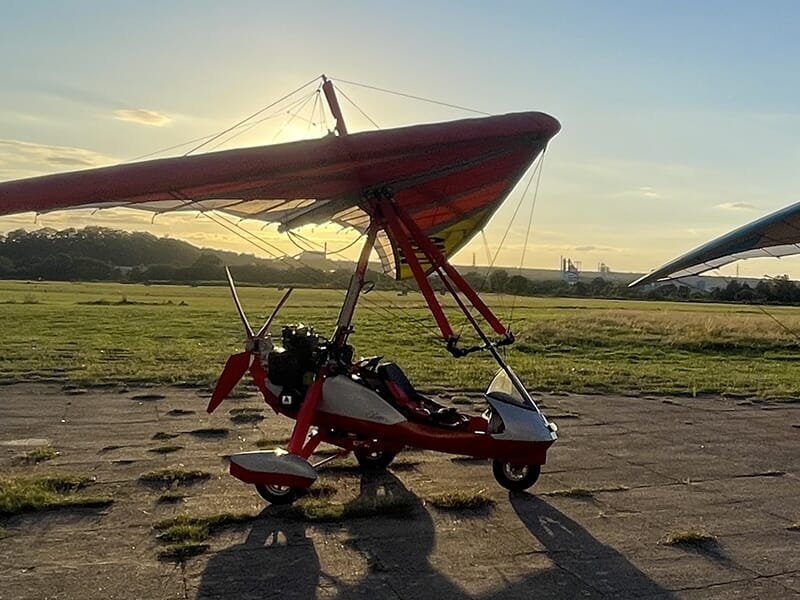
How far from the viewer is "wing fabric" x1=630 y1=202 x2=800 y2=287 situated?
414 inches

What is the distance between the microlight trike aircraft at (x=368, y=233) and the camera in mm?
6184

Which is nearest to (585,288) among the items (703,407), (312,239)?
(703,407)

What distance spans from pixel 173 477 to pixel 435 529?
259 cm

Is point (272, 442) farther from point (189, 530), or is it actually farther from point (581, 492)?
point (581, 492)

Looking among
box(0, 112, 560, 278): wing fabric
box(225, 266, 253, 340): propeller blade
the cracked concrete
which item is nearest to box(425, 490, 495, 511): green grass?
the cracked concrete

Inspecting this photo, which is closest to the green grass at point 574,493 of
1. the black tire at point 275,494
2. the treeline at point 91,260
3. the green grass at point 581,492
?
the green grass at point 581,492

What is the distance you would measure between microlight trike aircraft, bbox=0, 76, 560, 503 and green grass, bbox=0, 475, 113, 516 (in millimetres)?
1281

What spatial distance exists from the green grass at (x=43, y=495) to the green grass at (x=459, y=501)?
2.62 metres

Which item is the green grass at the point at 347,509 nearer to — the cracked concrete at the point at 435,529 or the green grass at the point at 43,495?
the cracked concrete at the point at 435,529

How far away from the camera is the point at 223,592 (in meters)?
4.92

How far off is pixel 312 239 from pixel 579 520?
4.03m

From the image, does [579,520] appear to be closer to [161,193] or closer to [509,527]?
[509,527]

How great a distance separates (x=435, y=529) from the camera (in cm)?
629

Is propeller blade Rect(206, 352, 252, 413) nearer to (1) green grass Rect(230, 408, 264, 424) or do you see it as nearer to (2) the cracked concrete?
(2) the cracked concrete
